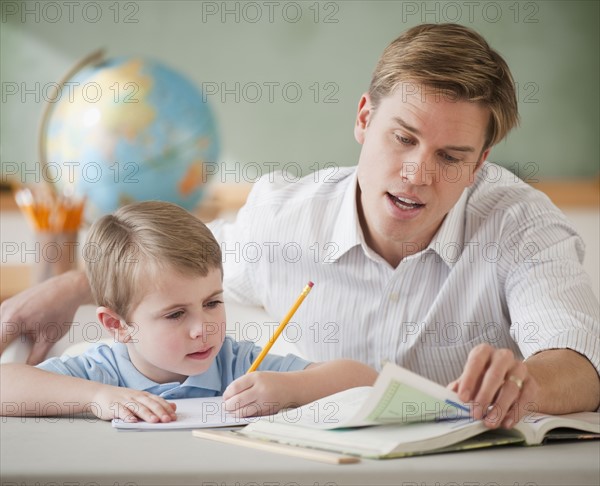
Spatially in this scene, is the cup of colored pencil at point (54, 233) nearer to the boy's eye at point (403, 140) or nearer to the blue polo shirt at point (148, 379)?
the blue polo shirt at point (148, 379)

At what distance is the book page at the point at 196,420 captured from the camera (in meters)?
0.92

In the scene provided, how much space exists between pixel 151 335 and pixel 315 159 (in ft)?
6.71

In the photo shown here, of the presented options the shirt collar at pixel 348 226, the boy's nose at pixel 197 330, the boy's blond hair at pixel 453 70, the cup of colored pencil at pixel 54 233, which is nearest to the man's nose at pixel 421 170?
the boy's blond hair at pixel 453 70

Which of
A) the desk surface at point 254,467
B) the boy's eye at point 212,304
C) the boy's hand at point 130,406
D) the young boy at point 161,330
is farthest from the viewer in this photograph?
the boy's eye at point 212,304

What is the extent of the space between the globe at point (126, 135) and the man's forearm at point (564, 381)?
1454 mm

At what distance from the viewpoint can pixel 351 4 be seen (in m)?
3.15

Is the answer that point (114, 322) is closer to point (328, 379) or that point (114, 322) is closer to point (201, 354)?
point (201, 354)

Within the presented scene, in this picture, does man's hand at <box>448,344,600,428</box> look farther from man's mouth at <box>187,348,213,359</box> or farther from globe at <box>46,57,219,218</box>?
globe at <box>46,57,219,218</box>

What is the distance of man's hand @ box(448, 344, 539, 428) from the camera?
0.83 m

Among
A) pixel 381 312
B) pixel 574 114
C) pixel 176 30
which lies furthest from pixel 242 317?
pixel 574 114

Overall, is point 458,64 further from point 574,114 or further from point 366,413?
point 574,114

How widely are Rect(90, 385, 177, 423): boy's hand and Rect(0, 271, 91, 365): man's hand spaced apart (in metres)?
0.39

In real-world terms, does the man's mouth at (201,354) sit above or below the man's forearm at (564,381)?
below

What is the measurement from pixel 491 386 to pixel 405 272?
0.68m
